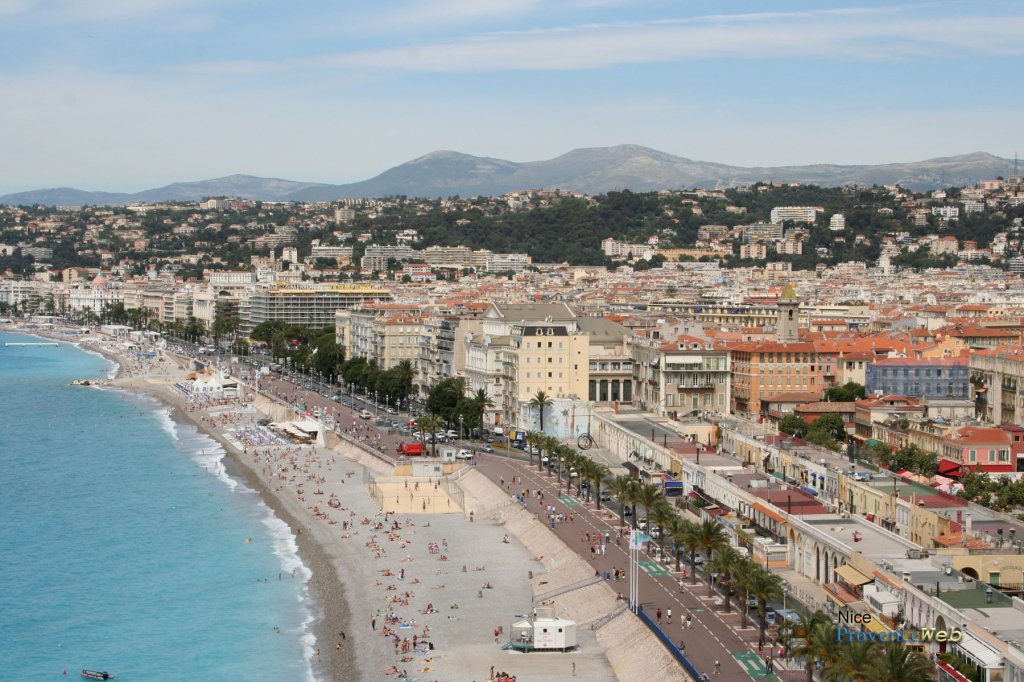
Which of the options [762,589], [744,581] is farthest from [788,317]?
[762,589]

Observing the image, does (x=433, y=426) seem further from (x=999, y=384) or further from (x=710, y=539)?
(x=710, y=539)

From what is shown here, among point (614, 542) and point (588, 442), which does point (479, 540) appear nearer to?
point (614, 542)

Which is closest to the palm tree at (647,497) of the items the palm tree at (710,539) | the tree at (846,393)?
the palm tree at (710,539)

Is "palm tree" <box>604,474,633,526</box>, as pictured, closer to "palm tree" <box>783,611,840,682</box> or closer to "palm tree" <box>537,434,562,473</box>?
"palm tree" <box>537,434,562,473</box>

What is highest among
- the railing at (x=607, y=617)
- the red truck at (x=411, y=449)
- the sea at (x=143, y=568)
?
the railing at (x=607, y=617)

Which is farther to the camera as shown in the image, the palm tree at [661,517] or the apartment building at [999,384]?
the apartment building at [999,384]

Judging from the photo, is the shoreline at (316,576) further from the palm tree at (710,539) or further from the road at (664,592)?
the palm tree at (710,539)
